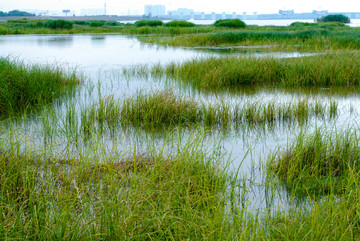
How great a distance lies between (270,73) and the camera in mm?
9266

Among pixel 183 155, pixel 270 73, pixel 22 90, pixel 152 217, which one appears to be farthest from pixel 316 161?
pixel 270 73

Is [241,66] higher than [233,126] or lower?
higher

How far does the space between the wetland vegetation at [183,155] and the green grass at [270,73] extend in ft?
0.11

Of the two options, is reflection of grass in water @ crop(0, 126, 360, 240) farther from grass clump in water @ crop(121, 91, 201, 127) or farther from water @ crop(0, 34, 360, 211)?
grass clump in water @ crop(121, 91, 201, 127)

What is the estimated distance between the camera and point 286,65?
948 cm

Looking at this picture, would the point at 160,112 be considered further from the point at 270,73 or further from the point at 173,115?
the point at 270,73

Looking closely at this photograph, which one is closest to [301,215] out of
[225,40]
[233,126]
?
[233,126]

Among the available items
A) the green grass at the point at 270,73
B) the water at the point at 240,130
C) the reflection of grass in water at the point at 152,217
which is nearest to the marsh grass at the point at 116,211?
the reflection of grass in water at the point at 152,217

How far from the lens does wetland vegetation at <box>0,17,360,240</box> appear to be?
2449 millimetres

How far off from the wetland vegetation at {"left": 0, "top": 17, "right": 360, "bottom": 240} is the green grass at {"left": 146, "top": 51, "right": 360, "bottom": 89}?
0.11 ft

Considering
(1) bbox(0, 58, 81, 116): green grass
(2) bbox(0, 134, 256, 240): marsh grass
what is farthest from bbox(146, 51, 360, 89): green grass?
(2) bbox(0, 134, 256, 240): marsh grass

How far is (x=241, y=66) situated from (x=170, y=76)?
1854 millimetres

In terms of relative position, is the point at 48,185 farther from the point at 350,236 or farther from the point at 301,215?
the point at 350,236

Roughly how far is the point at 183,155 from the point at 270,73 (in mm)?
6322
